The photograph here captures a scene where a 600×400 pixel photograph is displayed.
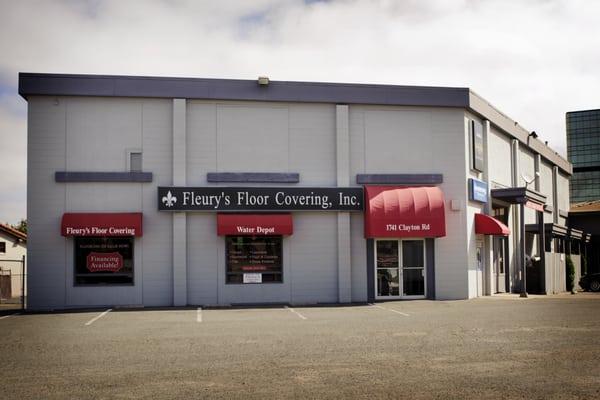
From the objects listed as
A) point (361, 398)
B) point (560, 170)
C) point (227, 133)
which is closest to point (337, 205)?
point (227, 133)

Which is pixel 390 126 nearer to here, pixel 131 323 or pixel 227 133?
pixel 227 133

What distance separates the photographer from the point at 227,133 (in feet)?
76.9

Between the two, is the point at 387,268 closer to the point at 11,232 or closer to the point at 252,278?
the point at 252,278

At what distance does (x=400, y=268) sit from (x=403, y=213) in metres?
2.18

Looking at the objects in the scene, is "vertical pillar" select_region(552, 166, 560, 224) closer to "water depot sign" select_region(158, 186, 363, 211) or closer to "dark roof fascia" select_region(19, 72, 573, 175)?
"dark roof fascia" select_region(19, 72, 573, 175)

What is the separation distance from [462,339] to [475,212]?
12.7m

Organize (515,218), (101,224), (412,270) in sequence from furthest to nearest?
(515,218) < (412,270) < (101,224)

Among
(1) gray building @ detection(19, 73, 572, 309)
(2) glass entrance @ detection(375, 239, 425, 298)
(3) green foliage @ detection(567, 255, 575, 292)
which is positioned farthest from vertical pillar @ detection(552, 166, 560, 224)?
(2) glass entrance @ detection(375, 239, 425, 298)

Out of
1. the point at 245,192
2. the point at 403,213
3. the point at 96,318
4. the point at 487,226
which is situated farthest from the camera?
the point at 487,226

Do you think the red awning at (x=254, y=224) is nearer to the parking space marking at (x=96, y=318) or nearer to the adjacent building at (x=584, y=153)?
the parking space marking at (x=96, y=318)

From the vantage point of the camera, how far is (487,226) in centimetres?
2553

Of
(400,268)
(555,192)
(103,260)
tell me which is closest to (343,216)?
(400,268)

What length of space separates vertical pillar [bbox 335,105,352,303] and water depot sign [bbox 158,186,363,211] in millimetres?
475

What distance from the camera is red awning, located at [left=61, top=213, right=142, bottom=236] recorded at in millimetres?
22016
